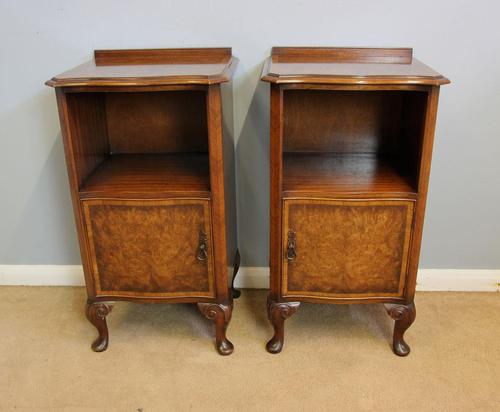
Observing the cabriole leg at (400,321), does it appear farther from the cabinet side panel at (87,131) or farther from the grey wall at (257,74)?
the cabinet side panel at (87,131)

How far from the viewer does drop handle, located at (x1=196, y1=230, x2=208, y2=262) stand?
1.37 metres

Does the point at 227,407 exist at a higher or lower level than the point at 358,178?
lower

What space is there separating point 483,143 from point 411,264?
53 centimetres

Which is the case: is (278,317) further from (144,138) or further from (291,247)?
(144,138)

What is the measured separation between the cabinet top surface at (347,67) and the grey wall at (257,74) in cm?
3

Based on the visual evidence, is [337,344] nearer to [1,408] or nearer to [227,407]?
[227,407]

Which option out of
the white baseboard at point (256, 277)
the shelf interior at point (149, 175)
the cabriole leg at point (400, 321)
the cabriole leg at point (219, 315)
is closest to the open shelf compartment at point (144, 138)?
the shelf interior at point (149, 175)

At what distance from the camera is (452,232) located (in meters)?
1.75

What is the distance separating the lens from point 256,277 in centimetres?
183

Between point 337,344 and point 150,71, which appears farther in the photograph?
point 337,344

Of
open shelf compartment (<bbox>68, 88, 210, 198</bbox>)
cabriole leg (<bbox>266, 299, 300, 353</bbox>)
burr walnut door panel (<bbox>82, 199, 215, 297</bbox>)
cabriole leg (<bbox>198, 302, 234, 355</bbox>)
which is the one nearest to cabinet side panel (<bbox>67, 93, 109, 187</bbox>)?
open shelf compartment (<bbox>68, 88, 210, 198</bbox>)

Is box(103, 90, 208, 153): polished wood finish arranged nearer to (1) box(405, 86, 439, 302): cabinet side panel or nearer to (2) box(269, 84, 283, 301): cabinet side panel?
(2) box(269, 84, 283, 301): cabinet side panel

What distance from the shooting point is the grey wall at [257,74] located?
4.93 ft

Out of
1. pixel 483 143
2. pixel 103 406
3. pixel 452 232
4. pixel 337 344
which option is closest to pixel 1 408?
pixel 103 406
